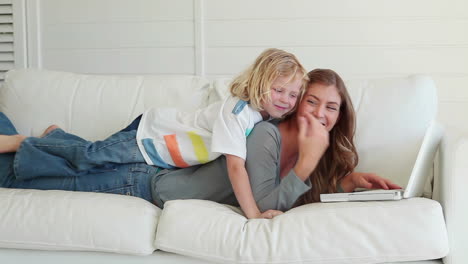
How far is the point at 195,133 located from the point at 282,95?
0.35 meters

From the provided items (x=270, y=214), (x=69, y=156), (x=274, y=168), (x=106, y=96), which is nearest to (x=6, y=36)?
(x=106, y=96)

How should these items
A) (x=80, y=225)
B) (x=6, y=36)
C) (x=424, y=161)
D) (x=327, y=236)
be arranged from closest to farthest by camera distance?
(x=327, y=236), (x=80, y=225), (x=424, y=161), (x=6, y=36)

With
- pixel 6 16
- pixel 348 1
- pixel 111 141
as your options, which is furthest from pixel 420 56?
pixel 6 16

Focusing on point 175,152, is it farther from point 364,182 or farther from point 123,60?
point 123,60

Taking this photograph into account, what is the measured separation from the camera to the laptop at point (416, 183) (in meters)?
1.61

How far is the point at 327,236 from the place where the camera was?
4.97 ft

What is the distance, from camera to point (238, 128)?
184 centimetres

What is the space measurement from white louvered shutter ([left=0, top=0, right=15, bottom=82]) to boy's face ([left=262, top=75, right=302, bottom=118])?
1911mm

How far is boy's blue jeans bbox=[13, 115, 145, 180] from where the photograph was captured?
198 cm

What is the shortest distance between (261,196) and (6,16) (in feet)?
6.93

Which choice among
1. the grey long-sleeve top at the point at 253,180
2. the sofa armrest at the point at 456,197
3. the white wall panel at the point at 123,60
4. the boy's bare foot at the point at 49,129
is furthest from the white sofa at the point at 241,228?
the white wall panel at the point at 123,60

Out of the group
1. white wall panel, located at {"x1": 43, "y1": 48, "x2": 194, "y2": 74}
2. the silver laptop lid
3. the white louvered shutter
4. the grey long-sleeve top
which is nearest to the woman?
the grey long-sleeve top

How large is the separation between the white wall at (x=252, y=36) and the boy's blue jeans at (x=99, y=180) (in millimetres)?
1115

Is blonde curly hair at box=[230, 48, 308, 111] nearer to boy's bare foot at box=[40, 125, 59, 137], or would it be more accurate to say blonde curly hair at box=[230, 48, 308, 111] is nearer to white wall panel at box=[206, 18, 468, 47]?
boy's bare foot at box=[40, 125, 59, 137]
